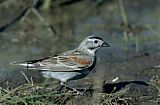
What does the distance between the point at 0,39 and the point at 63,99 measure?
4.80 m

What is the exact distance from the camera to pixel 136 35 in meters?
13.7

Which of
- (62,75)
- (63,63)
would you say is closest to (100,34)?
(63,63)

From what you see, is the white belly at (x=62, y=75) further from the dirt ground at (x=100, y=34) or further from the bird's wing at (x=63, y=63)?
the dirt ground at (x=100, y=34)

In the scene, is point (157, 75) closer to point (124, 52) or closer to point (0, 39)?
point (124, 52)

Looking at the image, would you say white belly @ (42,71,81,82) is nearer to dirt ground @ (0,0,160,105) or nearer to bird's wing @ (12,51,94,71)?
bird's wing @ (12,51,94,71)

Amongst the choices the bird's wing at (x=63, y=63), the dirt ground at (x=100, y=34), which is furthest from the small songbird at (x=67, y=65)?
the dirt ground at (x=100, y=34)

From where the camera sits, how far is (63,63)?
939 centimetres

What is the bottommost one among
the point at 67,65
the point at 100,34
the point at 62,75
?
the point at 62,75

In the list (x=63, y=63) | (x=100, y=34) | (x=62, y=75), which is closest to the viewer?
(x=62, y=75)

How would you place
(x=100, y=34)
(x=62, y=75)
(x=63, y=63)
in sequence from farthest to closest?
1. (x=100, y=34)
2. (x=63, y=63)
3. (x=62, y=75)

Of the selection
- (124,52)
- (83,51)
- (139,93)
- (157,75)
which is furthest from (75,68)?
(124,52)

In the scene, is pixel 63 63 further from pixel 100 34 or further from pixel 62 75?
pixel 100 34

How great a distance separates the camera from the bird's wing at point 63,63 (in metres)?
9.18

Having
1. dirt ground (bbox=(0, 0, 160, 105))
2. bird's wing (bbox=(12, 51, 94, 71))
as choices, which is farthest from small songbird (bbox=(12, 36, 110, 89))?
dirt ground (bbox=(0, 0, 160, 105))
